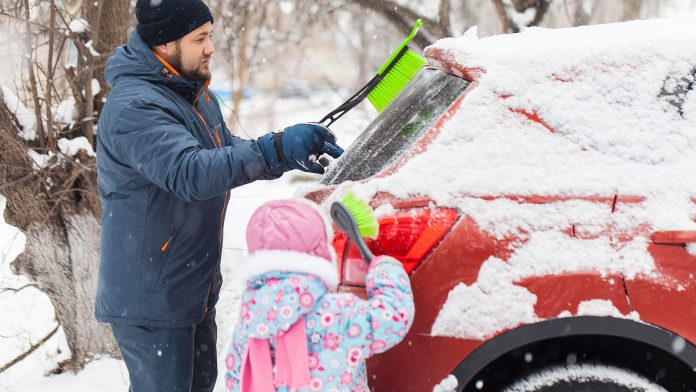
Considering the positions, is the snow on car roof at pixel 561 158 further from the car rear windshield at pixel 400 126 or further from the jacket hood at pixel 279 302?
the jacket hood at pixel 279 302

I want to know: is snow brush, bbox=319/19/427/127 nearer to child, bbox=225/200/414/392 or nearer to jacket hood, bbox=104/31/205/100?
jacket hood, bbox=104/31/205/100

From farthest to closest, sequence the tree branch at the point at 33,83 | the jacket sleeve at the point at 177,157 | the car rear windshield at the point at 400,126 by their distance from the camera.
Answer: the tree branch at the point at 33,83, the car rear windshield at the point at 400,126, the jacket sleeve at the point at 177,157

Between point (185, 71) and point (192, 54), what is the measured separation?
70 mm

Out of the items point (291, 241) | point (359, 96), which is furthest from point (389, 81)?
point (291, 241)

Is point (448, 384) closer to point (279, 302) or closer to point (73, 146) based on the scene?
point (279, 302)

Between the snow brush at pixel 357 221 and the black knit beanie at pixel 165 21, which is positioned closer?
the snow brush at pixel 357 221

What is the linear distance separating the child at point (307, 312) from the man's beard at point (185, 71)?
0.80 metres

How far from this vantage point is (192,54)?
8.59 ft

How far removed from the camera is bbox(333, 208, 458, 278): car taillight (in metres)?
2.19

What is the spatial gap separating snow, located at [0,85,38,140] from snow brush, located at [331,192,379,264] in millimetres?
2639

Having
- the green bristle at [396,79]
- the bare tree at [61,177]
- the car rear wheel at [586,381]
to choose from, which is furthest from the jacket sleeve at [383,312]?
→ the bare tree at [61,177]

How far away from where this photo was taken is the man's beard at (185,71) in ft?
8.52

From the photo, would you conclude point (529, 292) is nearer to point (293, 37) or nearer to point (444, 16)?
point (444, 16)

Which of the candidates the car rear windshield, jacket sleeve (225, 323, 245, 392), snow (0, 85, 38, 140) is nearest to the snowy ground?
snow (0, 85, 38, 140)
